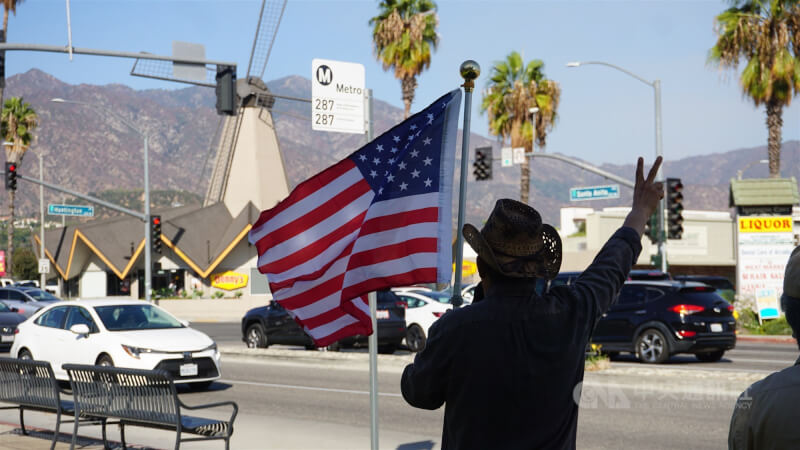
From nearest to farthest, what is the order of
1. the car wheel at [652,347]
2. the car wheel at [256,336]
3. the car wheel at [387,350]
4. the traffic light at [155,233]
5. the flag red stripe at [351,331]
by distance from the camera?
the flag red stripe at [351,331] → the car wheel at [652,347] → the car wheel at [387,350] → the car wheel at [256,336] → the traffic light at [155,233]

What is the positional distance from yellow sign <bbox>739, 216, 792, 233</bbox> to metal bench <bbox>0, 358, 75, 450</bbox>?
2497 cm

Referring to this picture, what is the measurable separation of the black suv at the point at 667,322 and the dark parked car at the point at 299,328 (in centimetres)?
544

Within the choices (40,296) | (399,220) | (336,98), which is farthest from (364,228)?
(40,296)

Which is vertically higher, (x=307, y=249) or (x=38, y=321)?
(x=307, y=249)

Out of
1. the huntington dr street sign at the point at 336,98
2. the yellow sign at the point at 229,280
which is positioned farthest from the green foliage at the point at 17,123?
the huntington dr street sign at the point at 336,98

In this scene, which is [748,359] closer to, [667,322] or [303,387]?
[667,322]

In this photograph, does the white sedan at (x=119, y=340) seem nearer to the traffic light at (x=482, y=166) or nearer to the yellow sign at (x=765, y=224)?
the traffic light at (x=482, y=166)

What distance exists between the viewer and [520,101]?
143ft

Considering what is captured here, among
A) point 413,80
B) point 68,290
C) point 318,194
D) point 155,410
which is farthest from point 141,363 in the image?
point 68,290

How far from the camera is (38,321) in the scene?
1742 cm

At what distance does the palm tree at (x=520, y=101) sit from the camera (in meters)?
43.7

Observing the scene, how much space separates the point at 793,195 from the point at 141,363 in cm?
2366

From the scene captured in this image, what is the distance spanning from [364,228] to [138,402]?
5242mm

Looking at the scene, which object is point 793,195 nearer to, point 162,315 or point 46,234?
point 162,315
